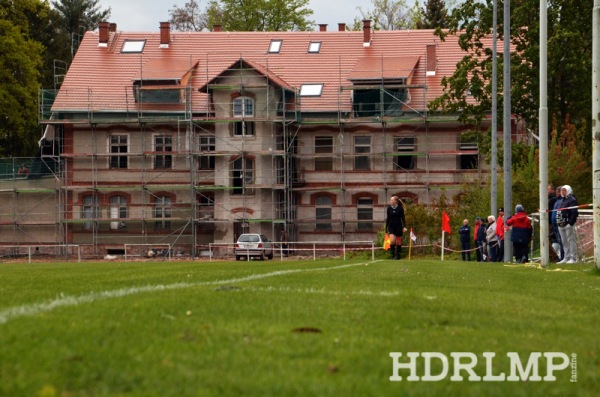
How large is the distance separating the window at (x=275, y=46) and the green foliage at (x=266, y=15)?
58.5 ft

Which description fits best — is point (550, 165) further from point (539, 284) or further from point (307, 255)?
point (539, 284)

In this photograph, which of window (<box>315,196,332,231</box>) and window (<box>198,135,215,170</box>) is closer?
window (<box>198,135,215,170</box>)

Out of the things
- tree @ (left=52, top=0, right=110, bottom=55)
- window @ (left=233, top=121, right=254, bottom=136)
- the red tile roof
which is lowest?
window @ (left=233, top=121, right=254, bottom=136)

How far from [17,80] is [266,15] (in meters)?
25.8

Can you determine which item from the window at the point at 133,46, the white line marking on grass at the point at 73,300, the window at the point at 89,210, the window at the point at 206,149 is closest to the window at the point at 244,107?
the window at the point at 206,149

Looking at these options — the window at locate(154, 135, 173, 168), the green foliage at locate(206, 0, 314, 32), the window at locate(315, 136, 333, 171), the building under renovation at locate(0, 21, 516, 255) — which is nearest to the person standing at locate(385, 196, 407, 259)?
the building under renovation at locate(0, 21, 516, 255)

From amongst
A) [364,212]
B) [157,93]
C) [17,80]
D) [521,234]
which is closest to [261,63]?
[157,93]

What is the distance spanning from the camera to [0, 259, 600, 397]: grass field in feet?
20.0

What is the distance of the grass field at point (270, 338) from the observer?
6102 millimetres

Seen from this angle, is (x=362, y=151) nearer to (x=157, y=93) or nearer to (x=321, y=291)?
(x=157, y=93)

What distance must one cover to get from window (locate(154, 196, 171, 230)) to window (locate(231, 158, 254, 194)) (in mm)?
4257

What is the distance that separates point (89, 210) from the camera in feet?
222

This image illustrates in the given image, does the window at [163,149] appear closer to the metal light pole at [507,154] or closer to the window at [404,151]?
the window at [404,151]

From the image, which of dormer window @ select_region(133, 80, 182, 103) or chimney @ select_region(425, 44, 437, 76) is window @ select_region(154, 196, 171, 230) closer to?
dormer window @ select_region(133, 80, 182, 103)
